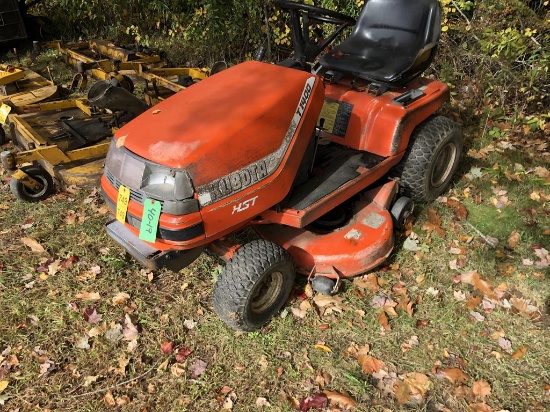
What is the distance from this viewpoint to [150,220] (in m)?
2.20

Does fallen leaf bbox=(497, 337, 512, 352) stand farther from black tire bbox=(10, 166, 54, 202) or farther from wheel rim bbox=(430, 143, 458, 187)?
black tire bbox=(10, 166, 54, 202)

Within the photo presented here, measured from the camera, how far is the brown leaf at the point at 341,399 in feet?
7.63

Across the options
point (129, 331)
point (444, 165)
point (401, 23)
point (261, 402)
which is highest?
point (401, 23)

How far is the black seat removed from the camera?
10.4ft

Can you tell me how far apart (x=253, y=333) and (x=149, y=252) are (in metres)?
0.77

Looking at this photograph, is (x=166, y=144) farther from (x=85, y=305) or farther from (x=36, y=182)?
(x=36, y=182)

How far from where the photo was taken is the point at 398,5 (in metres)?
3.41

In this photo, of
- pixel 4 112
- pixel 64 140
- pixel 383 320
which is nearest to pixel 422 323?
pixel 383 320

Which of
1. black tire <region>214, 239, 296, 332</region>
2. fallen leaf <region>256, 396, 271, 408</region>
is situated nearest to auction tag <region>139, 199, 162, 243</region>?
black tire <region>214, 239, 296, 332</region>

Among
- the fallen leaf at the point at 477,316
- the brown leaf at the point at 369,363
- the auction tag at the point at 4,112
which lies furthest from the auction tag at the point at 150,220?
the auction tag at the point at 4,112

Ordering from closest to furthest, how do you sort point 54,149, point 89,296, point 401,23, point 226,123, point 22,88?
point 226,123 → point 89,296 → point 401,23 → point 54,149 → point 22,88

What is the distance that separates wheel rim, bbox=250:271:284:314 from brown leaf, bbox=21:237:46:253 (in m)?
1.65

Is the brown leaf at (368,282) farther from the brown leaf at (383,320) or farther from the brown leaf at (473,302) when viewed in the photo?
the brown leaf at (473,302)

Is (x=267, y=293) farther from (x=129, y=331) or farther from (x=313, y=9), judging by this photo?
(x=313, y=9)
